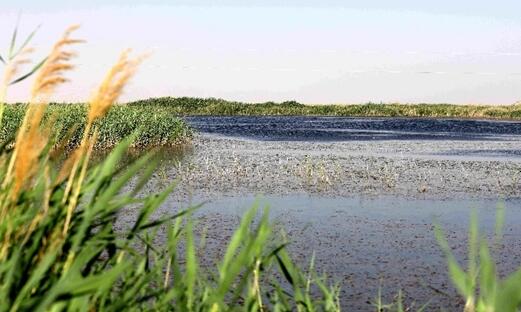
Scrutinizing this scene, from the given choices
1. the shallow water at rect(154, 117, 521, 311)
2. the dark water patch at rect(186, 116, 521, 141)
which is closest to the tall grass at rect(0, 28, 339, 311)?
the shallow water at rect(154, 117, 521, 311)

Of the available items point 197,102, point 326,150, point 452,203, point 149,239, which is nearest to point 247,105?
point 197,102

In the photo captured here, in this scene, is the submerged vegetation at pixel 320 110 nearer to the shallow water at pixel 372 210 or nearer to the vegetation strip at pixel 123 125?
the vegetation strip at pixel 123 125

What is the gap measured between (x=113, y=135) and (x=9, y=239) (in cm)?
2952

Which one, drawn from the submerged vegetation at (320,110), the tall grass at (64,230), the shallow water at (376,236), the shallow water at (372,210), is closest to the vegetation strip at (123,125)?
the shallow water at (372,210)

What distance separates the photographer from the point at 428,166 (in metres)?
25.1

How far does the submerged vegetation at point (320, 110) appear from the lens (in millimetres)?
94375

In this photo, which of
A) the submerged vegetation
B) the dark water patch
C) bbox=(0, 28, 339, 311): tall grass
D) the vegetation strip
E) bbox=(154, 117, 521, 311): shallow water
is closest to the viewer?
bbox=(0, 28, 339, 311): tall grass

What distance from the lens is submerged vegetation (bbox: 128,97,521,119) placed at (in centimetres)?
9438

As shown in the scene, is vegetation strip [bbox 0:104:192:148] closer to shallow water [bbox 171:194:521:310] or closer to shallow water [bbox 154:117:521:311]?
shallow water [bbox 154:117:521:311]

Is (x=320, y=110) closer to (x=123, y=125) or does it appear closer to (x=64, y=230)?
(x=123, y=125)

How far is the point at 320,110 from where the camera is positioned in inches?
4188

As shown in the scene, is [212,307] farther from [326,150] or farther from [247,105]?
[247,105]

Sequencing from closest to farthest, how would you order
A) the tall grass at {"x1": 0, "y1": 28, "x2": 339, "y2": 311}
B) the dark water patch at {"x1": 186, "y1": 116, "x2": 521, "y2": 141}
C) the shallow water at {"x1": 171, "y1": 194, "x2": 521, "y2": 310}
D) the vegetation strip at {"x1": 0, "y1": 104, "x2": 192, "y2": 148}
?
1. the tall grass at {"x1": 0, "y1": 28, "x2": 339, "y2": 311}
2. the shallow water at {"x1": 171, "y1": 194, "x2": 521, "y2": 310}
3. the vegetation strip at {"x1": 0, "y1": 104, "x2": 192, "y2": 148}
4. the dark water patch at {"x1": 186, "y1": 116, "x2": 521, "y2": 141}

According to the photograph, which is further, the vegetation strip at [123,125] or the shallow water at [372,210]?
the vegetation strip at [123,125]
